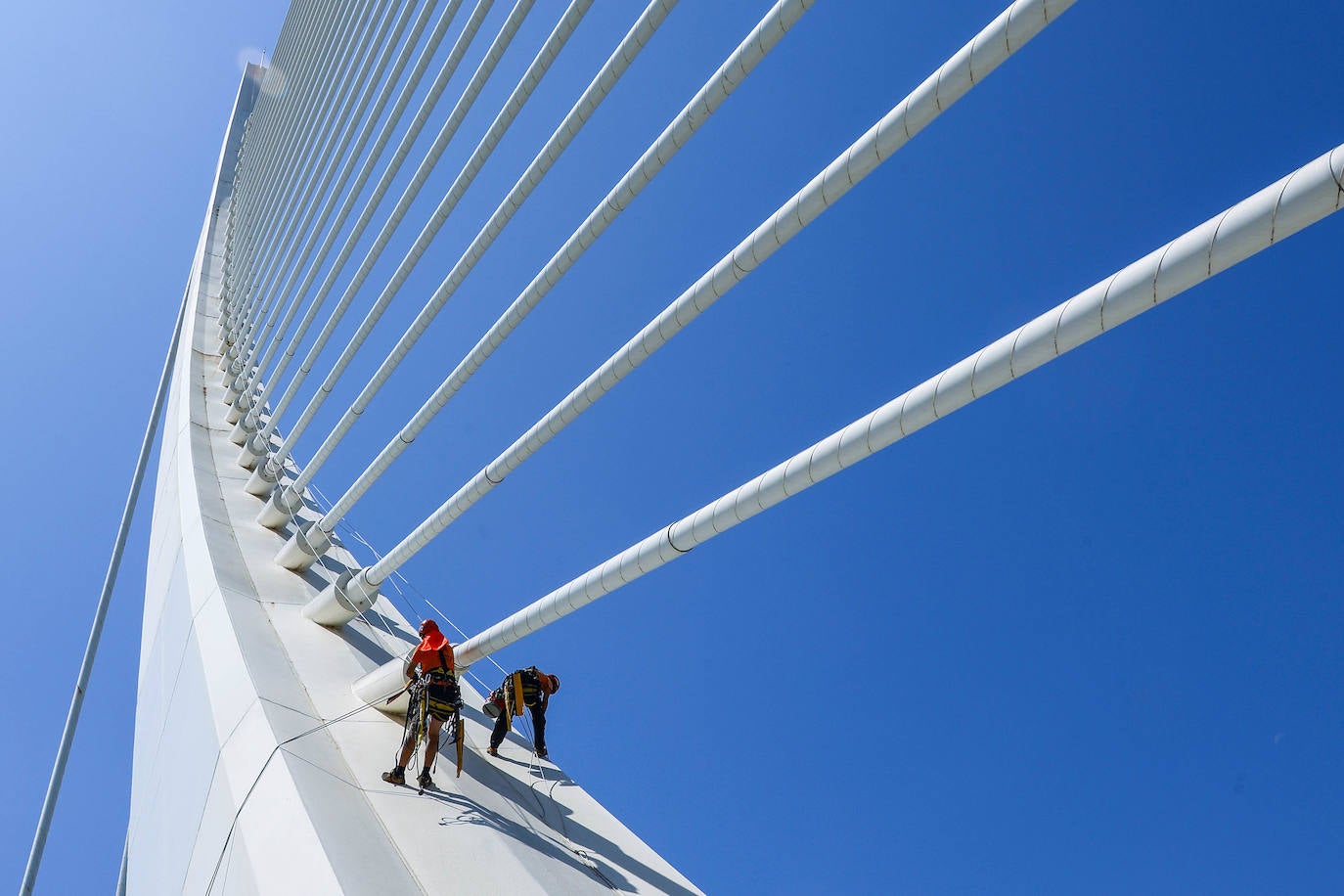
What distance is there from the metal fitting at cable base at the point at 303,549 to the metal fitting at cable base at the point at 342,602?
0.96 meters

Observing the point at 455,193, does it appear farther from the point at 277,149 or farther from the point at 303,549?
the point at 277,149

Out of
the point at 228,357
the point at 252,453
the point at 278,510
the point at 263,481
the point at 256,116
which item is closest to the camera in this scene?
the point at 278,510

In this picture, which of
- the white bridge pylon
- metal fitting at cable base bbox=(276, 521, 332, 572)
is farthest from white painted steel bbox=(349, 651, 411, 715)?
metal fitting at cable base bbox=(276, 521, 332, 572)

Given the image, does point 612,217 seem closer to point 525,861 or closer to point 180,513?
point 525,861

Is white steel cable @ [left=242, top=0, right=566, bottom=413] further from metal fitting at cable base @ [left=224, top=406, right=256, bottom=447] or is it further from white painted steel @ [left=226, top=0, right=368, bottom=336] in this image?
white painted steel @ [left=226, top=0, right=368, bottom=336]

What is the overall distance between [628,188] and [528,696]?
2767 millimetres

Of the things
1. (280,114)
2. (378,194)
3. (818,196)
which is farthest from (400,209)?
(280,114)

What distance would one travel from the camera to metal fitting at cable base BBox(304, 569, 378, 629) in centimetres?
689

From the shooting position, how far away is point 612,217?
4.46 meters

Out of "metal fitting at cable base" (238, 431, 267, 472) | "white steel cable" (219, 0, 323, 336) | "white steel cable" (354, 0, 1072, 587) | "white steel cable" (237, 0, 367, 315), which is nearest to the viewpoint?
"white steel cable" (354, 0, 1072, 587)

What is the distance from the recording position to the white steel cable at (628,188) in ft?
12.5

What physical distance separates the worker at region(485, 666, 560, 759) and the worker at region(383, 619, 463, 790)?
49 centimetres

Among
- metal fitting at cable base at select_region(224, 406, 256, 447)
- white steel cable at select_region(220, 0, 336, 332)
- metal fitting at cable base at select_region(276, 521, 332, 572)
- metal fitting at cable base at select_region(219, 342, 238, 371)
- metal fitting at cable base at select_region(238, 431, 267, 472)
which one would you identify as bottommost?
metal fitting at cable base at select_region(276, 521, 332, 572)

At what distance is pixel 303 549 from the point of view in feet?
25.9
